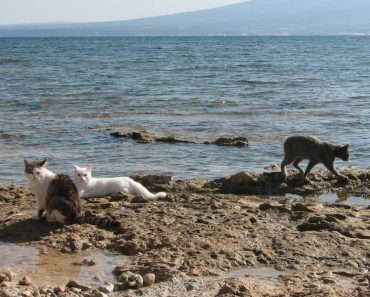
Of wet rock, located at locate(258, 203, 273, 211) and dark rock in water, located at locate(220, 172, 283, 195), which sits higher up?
wet rock, located at locate(258, 203, 273, 211)

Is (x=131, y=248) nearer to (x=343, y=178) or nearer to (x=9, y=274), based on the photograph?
(x=9, y=274)

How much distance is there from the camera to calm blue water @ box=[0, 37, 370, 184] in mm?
13070

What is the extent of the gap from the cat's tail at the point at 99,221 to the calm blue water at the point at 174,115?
12.9 feet

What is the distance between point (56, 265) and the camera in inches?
259

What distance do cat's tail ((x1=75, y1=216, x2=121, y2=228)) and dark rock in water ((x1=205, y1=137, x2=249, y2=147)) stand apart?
697 centimetres

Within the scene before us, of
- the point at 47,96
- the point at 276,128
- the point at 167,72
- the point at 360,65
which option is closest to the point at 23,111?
the point at 47,96

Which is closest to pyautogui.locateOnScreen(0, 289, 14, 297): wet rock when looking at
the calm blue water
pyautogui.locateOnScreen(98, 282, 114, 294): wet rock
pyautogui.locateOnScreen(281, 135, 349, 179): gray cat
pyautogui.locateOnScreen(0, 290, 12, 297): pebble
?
pyautogui.locateOnScreen(0, 290, 12, 297): pebble

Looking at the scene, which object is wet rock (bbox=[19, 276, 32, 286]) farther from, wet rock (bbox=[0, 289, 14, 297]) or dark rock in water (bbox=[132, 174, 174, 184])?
dark rock in water (bbox=[132, 174, 174, 184])

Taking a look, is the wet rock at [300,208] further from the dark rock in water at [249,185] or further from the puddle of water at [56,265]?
the puddle of water at [56,265]

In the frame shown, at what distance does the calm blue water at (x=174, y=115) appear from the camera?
1307 centimetres

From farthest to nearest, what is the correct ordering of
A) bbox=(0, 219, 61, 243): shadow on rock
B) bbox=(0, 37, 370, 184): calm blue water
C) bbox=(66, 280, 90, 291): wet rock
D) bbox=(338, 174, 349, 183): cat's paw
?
bbox=(0, 37, 370, 184): calm blue water, bbox=(338, 174, 349, 183): cat's paw, bbox=(0, 219, 61, 243): shadow on rock, bbox=(66, 280, 90, 291): wet rock

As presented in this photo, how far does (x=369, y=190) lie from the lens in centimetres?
1020

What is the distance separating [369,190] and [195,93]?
52.6 ft

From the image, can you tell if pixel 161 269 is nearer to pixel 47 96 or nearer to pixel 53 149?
pixel 53 149
